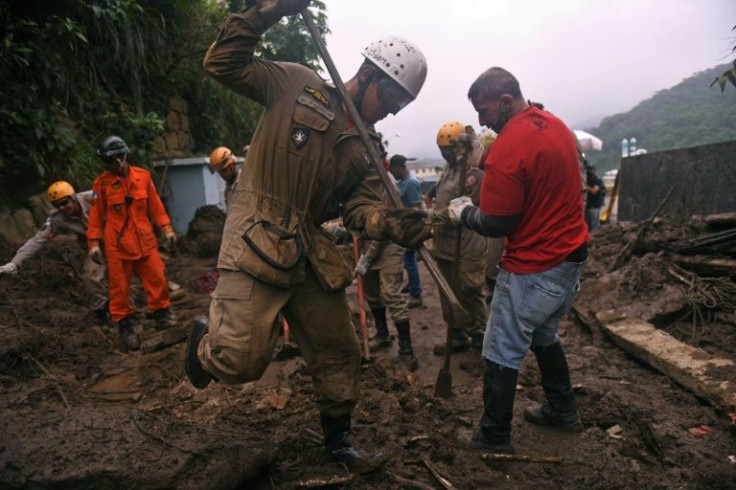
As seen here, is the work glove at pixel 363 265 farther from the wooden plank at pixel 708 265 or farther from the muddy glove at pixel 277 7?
the wooden plank at pixel 708 265

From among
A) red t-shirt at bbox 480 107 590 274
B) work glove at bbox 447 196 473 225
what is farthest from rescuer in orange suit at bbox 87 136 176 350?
red t-shirt at bbox 480 107 590 274

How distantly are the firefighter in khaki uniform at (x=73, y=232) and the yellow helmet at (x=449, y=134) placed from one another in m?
4.08

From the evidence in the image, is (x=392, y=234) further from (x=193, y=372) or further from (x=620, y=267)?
(x=620, y=267)

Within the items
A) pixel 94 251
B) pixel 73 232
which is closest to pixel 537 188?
pixel 94 251

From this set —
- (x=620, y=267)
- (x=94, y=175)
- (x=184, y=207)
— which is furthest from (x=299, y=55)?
(x=620, y=267)

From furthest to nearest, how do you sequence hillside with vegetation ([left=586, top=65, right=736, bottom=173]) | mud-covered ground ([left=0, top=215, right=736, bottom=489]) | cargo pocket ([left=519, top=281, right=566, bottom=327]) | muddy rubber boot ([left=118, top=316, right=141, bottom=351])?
hillside with vegetation ([left=586, top=65, right=736, bottom=173]) → muddy rubber boot ([left=118, top=316, right=141, bottom=351]) → cargo pocket ([left=519, top=281, right=566, bottom=327]) → mud-covered ground ([left=0, top=215, right=736, bottom=489])

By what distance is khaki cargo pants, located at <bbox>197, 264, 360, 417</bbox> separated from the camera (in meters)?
2.25

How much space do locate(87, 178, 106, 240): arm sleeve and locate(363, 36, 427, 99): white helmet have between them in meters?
4.02

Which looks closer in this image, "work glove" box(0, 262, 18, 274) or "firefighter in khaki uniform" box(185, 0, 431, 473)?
"firefighter in khaki uniform" box(185, 0, 431, 473)

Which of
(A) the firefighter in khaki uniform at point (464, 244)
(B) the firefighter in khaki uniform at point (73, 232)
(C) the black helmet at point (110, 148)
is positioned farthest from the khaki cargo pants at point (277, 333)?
(B) the firefighter in khaki uniform at point (73, 232)

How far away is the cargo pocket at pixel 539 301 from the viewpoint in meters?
2.71

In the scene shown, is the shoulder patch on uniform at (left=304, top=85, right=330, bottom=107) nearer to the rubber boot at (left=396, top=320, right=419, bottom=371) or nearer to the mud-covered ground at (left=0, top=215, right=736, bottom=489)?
the mud-covered ground at (left=0, top=215, right=736, bottom=489)

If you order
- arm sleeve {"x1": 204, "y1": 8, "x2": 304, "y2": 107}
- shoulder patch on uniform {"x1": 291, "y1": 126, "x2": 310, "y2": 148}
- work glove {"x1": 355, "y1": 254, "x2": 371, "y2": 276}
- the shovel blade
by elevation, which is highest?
arm sleeve {"x1": 204, "y1": 8, "x2": 304, "y2": 107}

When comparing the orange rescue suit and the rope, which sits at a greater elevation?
the orange rescue suit
